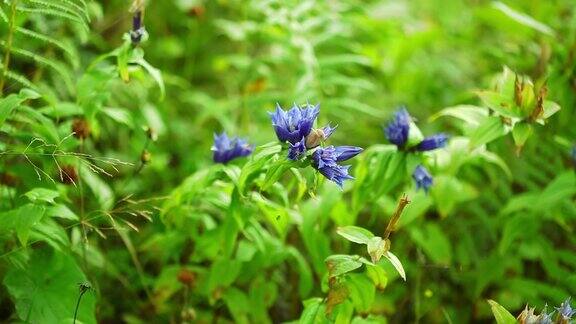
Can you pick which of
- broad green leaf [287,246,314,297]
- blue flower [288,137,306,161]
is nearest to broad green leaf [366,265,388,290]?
blue flower [288,137,306,161]

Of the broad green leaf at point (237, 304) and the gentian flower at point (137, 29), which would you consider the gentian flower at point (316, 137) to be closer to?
the gentian flower at point (137, 29)

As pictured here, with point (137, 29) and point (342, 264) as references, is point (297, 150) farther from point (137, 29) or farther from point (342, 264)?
point (137, 29)

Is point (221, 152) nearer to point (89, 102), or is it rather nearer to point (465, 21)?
point (89, 102)

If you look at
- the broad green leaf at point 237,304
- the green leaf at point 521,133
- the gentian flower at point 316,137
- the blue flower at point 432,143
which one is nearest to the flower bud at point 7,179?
the broad green leaf at point 237,304

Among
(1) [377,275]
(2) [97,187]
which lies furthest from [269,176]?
(2) [97,187]

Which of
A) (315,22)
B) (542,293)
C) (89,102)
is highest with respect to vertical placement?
(315,22)

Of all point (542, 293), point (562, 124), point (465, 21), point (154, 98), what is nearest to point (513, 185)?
point (562, 124)

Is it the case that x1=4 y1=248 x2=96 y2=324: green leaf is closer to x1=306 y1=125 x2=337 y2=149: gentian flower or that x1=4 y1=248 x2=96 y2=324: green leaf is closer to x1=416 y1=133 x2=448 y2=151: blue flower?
x1=306 y1=125 x2=337 y2=149: gentian flower
